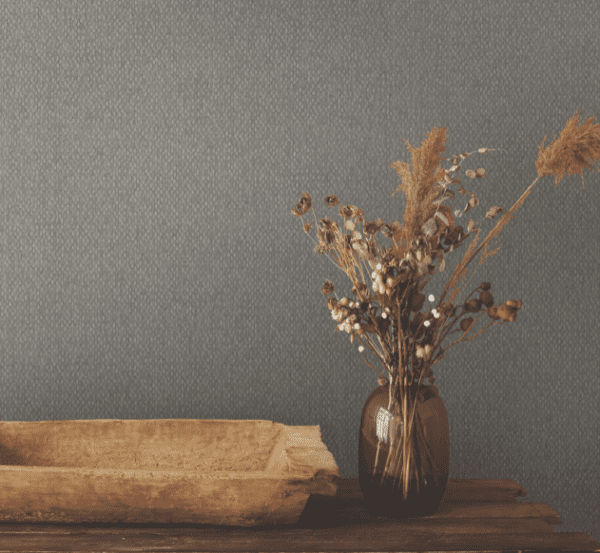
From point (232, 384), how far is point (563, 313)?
2.63 feet

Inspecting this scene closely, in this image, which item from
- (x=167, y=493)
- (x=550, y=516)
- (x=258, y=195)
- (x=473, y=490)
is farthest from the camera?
(x=258, y=195)

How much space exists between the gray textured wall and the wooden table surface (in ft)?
1.13

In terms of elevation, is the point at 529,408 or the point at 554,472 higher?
the point at 529,408

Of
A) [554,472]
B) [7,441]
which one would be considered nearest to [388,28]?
[554,472]

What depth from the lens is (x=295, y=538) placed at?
2.89ft

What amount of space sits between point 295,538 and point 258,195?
2.49 feet

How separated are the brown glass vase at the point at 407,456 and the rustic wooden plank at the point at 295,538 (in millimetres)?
42

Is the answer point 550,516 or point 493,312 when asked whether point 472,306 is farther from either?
point 550,516

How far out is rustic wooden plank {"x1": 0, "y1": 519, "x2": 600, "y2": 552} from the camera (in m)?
0.85

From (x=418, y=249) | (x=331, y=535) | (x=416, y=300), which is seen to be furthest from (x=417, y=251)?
(x=331, y=535)

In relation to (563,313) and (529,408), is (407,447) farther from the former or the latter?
(563,313)

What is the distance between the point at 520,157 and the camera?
4.30 feet

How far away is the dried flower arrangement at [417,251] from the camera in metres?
0.89

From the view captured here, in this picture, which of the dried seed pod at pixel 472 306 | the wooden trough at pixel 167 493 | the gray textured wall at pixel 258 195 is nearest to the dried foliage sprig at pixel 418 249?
the dried seed pod at pixel 472 306
